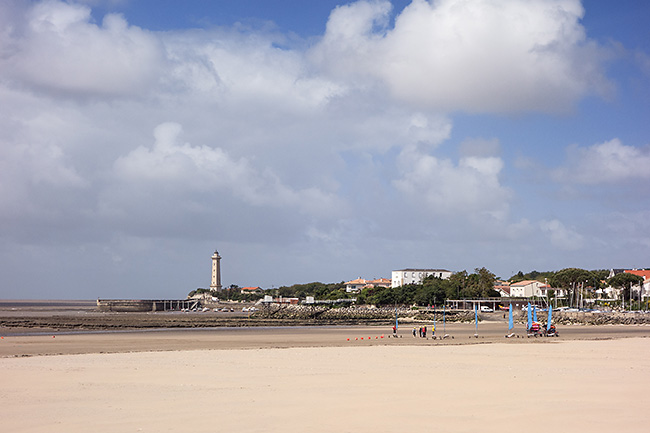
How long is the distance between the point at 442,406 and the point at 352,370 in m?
7.24

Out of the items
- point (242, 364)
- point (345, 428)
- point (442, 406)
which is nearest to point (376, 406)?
point (442, 406)

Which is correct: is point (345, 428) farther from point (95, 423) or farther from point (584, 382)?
point (584, 382)

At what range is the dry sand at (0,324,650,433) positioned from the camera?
11.6 meters

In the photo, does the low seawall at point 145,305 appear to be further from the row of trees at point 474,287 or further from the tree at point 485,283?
the tree at point 485,283

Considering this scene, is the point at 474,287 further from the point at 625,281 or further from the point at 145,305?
the point at 145,305

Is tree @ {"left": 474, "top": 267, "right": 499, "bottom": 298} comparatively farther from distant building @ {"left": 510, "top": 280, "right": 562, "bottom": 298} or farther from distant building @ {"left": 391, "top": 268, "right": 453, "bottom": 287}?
distant building @ {"left": 391, "top": 268, "right": 453, "bottom": 287}

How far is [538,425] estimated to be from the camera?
11.3 meters

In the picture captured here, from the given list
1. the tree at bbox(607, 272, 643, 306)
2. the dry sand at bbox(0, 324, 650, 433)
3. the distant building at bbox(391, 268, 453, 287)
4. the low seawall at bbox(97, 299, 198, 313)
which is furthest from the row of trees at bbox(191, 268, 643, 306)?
the dry sand at bbox(0, 324, 650, 433)

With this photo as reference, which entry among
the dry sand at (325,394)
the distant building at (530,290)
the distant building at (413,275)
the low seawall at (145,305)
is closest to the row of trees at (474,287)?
the distant building at (530,290)

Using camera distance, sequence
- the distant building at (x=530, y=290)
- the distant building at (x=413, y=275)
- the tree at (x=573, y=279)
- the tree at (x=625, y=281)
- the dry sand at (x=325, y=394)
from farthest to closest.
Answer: the distant building at (x=413, y=275) < the distant building at (x=530, y=290) < the tree at (x=573, y=279) < the tree at (x=625, y=281) < the dry sand at (x=325, y=394)

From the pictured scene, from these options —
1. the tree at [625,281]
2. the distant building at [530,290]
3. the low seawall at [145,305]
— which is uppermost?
the tree at [625,281]

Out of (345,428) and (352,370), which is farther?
(352,370)

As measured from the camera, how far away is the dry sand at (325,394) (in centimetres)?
1165

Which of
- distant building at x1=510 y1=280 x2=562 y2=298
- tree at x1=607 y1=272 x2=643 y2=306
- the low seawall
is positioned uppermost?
tree at x1=607 y1=272 x2=643 y2=306
